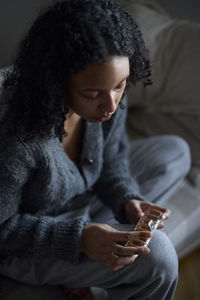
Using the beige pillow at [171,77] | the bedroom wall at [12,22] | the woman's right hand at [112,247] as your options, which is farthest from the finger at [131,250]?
the bedroom wall at [12,22]

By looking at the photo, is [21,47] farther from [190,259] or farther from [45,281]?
[190,259]

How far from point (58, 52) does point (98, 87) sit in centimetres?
9

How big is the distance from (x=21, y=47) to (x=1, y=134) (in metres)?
0.18

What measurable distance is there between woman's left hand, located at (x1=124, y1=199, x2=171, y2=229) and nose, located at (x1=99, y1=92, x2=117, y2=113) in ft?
0.94

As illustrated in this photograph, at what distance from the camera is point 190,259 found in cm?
114

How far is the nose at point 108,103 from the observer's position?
0.65 meters

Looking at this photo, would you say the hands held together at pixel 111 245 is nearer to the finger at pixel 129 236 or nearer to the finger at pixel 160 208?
the finger at pixel 129 236

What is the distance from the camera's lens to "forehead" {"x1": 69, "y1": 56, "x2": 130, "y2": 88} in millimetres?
605

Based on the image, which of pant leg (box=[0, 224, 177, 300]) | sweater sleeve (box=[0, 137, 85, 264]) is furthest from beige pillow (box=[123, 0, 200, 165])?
sweater sleeve (box=[0, 137, 85, 264])

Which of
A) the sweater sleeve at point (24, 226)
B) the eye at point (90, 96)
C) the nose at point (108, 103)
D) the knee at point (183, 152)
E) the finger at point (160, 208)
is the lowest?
the knee at point (183, 152)

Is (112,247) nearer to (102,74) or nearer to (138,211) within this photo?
(138,211)

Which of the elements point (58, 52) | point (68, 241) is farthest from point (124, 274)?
point (58, 52)

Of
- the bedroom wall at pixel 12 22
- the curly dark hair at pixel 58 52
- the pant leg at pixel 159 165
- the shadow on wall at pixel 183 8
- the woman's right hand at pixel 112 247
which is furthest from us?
the shadow on wall at pixel 183 8

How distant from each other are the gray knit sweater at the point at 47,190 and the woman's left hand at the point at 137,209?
22 mm
